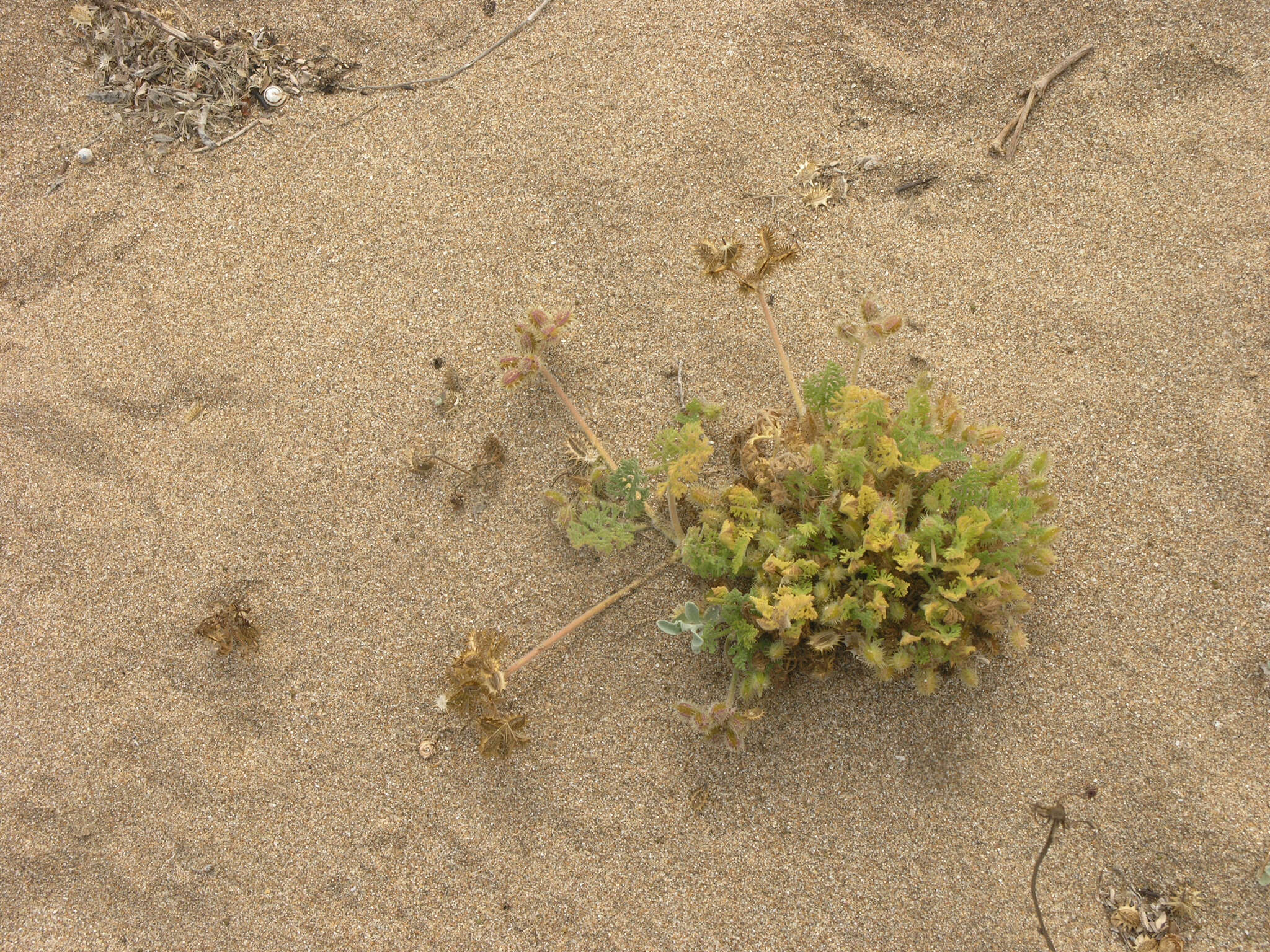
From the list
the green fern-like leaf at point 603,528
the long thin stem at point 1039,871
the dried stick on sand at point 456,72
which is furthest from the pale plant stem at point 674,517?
the dried stick on sand at point 456,72

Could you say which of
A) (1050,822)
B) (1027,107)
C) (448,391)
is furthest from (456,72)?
(1050,822)

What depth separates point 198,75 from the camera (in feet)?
11.4

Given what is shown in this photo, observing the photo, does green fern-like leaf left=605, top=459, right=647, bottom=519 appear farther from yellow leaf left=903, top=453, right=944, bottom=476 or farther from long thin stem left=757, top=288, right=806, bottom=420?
yellow leaf left=903, top=453, right=944, bottom=476

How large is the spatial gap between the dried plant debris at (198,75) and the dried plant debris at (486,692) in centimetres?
244

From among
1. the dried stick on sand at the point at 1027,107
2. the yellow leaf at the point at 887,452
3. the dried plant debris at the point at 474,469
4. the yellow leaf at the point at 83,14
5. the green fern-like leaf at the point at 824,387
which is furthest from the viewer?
the yellow leaf at the point at 83,14

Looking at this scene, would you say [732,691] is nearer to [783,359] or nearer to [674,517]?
[674,517]

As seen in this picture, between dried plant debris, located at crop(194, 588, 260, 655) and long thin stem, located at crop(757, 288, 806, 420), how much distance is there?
2037 mm

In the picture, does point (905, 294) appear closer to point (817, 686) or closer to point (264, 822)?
point (817, 686)

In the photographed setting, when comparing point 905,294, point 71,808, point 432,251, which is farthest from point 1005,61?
point 71,808

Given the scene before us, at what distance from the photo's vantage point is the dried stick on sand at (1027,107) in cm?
311

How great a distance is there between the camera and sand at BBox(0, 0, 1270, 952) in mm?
2559

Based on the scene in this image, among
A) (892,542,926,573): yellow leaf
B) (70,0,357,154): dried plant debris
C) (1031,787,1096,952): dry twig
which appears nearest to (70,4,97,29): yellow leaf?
(70,0,357,154): dried plant debris

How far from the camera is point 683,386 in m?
3.02

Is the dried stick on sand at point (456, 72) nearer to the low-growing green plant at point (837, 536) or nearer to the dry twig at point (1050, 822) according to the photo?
the low-growing green plant at point (837, 536)
